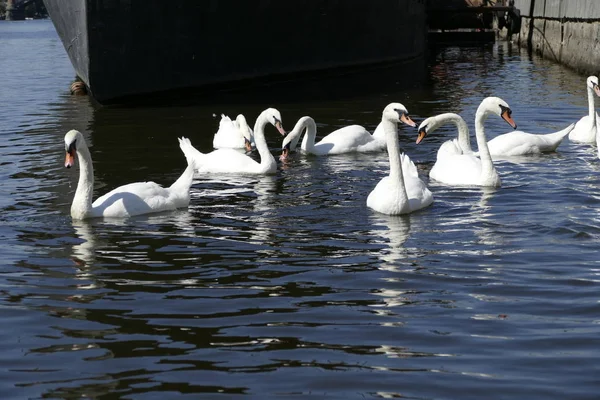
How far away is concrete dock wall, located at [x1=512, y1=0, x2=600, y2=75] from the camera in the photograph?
27.5 m

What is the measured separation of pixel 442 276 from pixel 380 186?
3094mm

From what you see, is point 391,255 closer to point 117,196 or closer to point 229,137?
point 117,196

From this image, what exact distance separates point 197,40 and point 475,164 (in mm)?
13271

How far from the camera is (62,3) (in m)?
23.8

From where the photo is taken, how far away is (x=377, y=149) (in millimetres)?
16078

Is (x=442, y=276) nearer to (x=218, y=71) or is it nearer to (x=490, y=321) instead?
(x=490, y=321)

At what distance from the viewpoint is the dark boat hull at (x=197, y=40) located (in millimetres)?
22609

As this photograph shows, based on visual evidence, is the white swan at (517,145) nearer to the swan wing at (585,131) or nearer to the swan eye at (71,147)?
the swan wing at (585,131)

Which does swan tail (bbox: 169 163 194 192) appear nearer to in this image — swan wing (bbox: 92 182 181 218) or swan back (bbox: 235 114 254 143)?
swan wing (bbox: 92 182 181 218)

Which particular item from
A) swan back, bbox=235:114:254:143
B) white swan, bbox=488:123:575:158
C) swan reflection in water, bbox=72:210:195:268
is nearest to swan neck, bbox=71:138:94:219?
swan reflection in water, bbox=72:210:195:268

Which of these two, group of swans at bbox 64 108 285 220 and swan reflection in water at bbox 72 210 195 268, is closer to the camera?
swan reflection in water at bbox 72 210 195 268

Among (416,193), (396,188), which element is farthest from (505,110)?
(396,188)

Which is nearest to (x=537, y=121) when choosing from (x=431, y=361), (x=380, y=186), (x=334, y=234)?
(x=380, y=186)

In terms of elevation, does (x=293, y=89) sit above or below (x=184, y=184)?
below
